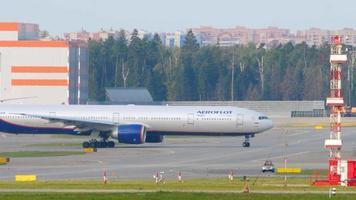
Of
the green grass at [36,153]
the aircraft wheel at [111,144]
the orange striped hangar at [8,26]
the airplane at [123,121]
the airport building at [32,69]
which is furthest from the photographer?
the orange striped hangar at [8,26]

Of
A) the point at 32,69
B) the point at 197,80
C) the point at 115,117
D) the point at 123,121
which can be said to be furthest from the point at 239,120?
the point at 197,80

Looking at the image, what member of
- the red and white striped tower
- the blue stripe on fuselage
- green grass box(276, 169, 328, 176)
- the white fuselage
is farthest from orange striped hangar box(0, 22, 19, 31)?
the red and white striped tower

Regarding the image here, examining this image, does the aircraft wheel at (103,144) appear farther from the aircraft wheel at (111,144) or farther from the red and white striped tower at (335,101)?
the red and white striped tower at (335,101)

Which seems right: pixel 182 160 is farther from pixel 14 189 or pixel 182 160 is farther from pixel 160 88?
pixel 160 88

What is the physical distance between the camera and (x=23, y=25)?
507ft

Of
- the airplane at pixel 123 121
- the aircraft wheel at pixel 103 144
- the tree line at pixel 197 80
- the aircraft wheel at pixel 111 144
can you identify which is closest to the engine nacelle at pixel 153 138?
the airplane at pixel 123 121

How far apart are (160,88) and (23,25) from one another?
130 feet

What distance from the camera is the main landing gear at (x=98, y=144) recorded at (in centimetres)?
9225

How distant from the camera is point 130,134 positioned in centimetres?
9062

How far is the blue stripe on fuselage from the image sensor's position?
93.0m

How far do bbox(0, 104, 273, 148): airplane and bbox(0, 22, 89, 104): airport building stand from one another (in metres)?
48.0

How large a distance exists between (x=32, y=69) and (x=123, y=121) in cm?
5274

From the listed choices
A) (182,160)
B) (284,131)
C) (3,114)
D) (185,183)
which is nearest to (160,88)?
(284,131)

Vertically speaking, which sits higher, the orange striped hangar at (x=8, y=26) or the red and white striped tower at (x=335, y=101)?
the orange striped hangar at (x=8, y=26)
